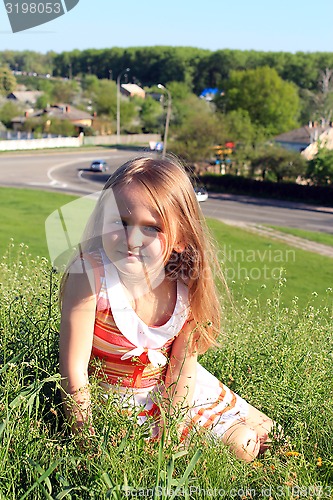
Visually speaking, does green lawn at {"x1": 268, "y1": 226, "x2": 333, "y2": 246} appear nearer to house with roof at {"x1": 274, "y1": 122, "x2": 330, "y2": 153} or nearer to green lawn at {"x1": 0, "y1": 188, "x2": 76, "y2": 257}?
green lawn at {"x1": 0, "y1": 188, "x2": 76, "y2": 257}

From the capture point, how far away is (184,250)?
2.33 metres

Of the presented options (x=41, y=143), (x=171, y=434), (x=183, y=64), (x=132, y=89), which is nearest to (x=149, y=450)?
(x=171, y=434)

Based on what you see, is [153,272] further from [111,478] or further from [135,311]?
[111,478]

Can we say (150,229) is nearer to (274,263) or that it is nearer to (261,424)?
(261,424)

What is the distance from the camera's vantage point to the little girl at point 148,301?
2.10 m

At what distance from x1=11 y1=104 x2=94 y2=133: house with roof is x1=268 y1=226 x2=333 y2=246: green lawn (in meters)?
46.5

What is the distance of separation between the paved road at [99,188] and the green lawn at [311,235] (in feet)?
4.06

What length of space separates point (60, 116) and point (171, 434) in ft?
227

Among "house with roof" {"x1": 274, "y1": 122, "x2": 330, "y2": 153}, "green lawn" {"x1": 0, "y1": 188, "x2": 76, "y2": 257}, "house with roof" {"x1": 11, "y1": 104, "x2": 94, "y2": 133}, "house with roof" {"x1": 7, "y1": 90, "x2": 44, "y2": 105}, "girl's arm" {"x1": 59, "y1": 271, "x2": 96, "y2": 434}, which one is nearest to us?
"girl's arm" {"x1": 59, "y1": 271, "x2": 96, "y2": 434}

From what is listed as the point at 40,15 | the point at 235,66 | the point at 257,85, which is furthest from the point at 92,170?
the point at 235,66

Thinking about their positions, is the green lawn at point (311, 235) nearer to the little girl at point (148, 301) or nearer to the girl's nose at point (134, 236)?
the little girl at point (148, 301)

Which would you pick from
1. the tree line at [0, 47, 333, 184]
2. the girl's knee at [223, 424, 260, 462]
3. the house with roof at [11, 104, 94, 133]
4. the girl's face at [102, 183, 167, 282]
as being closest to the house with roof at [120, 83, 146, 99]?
the tree line at [0, 47, 333, 184]

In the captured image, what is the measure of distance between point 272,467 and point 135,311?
74 centimetres

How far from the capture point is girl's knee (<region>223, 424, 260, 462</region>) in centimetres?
212
